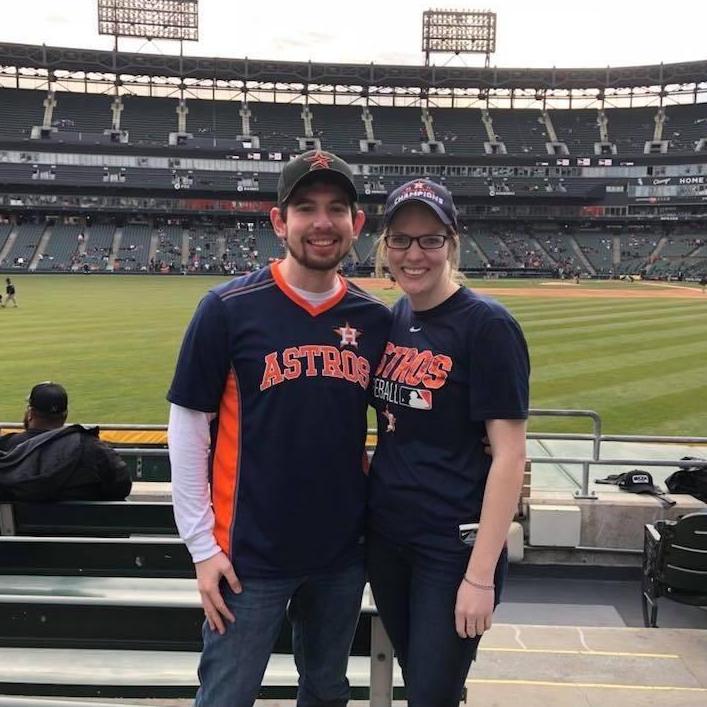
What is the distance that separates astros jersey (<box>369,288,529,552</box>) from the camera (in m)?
2.19

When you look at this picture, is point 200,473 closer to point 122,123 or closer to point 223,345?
point 223,345

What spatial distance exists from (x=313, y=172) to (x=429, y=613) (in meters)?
1.62

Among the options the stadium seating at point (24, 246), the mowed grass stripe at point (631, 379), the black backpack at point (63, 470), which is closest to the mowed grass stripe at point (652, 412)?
the mowed grass stripe at point (631, 379)

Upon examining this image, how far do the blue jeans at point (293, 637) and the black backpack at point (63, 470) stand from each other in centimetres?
189

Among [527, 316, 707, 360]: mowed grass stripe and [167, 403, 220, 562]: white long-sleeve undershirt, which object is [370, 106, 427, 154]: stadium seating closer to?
[527, 316, 707, 360]: mowed grass stripe

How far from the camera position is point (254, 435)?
2.30 metres

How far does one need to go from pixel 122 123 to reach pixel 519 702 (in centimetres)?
7954

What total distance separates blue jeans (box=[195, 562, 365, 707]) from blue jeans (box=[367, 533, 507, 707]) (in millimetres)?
166

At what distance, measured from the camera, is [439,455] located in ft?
7.54

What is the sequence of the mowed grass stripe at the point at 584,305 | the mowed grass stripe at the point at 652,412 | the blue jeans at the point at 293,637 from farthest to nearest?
the mowed grass stripe at the point at 584,305 < the mowed grass stripe at the point at 652,412 < the blue jeans at the point at 293,637

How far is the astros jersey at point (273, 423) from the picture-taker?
228cm

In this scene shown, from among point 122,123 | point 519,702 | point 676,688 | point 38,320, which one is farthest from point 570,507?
point 122,123

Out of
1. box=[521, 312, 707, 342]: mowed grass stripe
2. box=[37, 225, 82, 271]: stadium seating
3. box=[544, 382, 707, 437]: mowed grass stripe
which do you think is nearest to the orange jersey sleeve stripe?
box=[544, 382, 707, 437]: mowed grass stripe

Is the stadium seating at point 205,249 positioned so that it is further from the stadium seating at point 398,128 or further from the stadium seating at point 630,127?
the stadium seating at point 630,127
